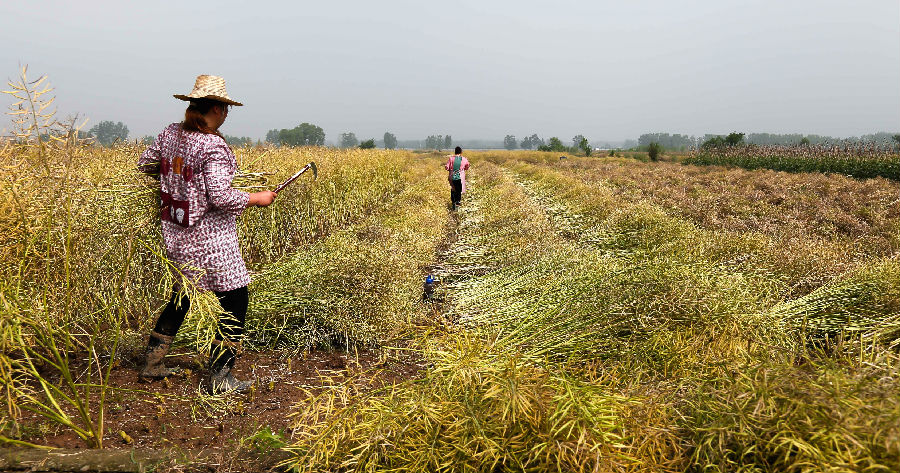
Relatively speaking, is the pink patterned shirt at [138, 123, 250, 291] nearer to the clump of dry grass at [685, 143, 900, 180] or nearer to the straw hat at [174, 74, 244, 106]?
the straw hat at [174, 74, 244, 106]

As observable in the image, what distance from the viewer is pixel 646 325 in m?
2.79

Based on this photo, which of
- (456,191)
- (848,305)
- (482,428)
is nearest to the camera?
(482,428)

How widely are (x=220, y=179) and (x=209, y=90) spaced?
0.55 meters

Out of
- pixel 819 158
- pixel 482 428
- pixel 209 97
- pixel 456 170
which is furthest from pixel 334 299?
pixel 819 158

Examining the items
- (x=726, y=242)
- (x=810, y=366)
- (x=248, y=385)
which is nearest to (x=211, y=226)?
(x=248, y=385)

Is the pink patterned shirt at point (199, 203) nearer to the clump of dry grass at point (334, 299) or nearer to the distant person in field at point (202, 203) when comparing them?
the distant person in field at point (202, 203)

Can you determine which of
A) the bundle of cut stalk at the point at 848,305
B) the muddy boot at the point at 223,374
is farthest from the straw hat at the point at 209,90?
the bundle of cut stalk at the point at 848,305

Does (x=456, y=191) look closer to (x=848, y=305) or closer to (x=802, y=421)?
(x=848, y=305)

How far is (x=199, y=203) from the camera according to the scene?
8.82 feet

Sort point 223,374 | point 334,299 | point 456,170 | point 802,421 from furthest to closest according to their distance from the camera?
point 456,170 → point 334,299 → point 223,374 → point 802,421

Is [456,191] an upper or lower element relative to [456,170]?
lower

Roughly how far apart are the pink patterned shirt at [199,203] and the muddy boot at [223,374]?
469 mm

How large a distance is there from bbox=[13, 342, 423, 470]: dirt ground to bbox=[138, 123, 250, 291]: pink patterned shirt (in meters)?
0.56

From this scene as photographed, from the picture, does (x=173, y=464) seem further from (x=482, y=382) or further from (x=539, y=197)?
(x=539, y=197)
